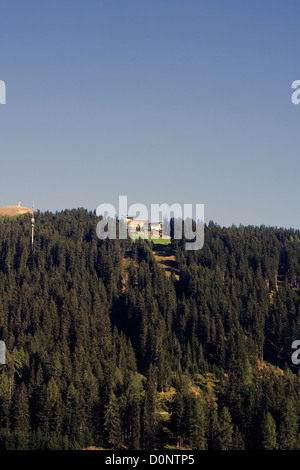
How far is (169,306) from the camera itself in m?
177

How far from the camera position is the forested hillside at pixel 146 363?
10775 cm

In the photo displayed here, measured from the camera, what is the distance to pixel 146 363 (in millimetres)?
148875

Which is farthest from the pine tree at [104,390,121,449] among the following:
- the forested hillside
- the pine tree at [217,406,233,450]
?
the pine tree at [217,406,233,450]

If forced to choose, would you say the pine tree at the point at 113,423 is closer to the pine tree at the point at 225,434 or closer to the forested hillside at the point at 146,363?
the forested hillside at the point at 146,363

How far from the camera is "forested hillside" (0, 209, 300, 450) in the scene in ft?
354

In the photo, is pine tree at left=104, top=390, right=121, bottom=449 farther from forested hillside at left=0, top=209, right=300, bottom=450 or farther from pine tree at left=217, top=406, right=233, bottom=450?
pine tree at left=217, top=406, right=233, bottom=450

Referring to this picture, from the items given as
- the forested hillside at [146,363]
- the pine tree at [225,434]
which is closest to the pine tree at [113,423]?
the forested hillside at [146,363]

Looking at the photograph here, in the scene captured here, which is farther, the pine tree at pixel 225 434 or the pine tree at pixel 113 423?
the pine tree at pixel 113 423

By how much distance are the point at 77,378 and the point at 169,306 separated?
61.2 meters

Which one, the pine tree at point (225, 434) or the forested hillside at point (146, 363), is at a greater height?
the forested hillside at point (146, 363)

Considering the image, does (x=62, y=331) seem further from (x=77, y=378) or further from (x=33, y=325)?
(x=77, y=378)

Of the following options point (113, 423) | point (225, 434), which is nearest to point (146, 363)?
point (113, 423)

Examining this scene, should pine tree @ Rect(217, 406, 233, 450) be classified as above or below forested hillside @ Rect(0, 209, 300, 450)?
below

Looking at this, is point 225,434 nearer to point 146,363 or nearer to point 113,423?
point 113,423
